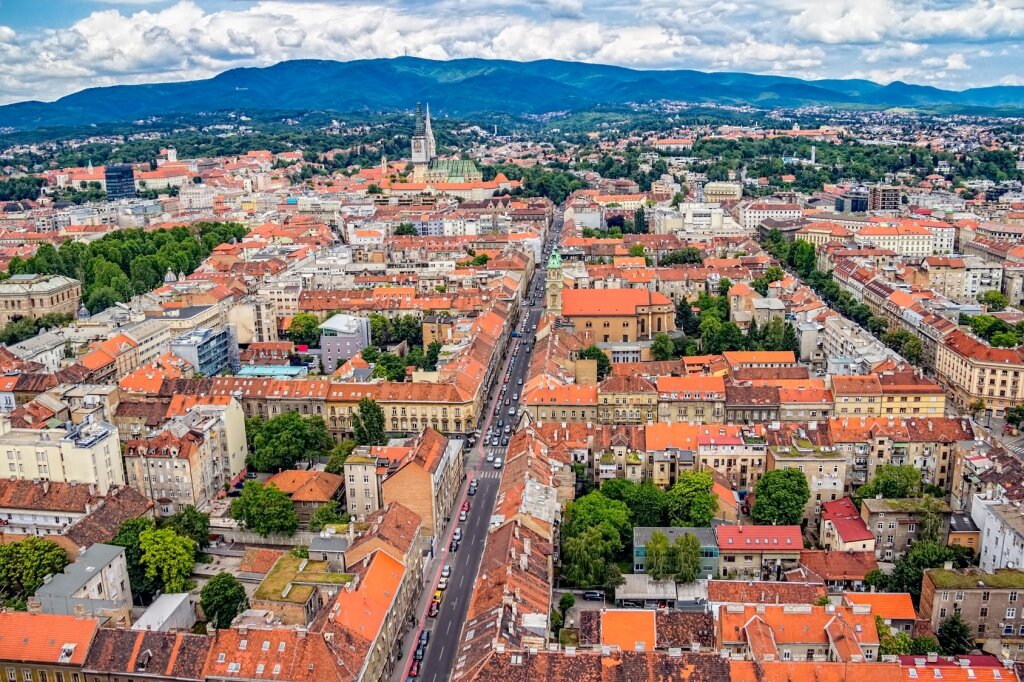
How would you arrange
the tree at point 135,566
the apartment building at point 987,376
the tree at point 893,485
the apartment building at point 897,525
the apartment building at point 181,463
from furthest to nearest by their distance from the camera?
1. the apartment building at point 987,376
2. the apartment building at point 181,463
3. the tree at point 893,485
4. the apartment building at point 897,525
5. the tree at point 135,566

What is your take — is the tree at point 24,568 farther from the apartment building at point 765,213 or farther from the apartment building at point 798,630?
the apartment building at point 765,213

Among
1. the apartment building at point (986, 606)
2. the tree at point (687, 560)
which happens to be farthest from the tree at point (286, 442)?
the apartment building at point (986, 606)

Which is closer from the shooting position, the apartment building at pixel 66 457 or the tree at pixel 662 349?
the apartment building at pixel 66 457

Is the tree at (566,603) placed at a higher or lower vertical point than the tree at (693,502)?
lower

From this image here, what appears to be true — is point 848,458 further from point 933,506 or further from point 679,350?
point 679,350

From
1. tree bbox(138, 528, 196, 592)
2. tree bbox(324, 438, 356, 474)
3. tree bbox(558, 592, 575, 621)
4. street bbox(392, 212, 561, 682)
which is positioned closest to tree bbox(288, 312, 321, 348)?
street bbox(392, 212, 561, 682)

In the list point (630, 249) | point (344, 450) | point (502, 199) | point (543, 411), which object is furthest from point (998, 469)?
point (502, 199)
